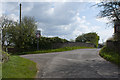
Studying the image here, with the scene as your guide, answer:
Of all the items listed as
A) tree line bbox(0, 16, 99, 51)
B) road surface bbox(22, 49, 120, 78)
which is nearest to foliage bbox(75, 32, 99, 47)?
tree line bbox(0, 16, 99, 51)

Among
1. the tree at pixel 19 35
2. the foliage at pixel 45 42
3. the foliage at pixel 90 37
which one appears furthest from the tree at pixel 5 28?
the foliage at pixel 90 37

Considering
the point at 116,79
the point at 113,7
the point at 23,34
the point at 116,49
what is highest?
the point at 113,7

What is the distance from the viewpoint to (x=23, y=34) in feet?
85.1

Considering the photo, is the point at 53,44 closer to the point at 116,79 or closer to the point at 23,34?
the point at 23,34

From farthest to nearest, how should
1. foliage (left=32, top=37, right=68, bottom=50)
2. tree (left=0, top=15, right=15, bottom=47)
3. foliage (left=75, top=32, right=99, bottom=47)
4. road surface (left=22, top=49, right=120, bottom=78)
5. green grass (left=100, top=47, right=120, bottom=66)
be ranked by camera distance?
foliage (left=75, top=32, right=99, bottom=47)
foliage (left=32, top=37, right=68, bottom=50)
tree (left=0, top=15, right=15, bottom=47)
green grass (left=100, top=47, right=120, bottom=66)
road surface (left=22, top=49, right=120, bottom=78)

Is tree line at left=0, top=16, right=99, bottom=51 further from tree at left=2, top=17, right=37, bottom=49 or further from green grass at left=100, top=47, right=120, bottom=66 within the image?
green grass at left=100, top=47, right=120, bottom=66

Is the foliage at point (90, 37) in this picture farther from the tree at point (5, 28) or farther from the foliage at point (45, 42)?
the tree at point (5, 28)

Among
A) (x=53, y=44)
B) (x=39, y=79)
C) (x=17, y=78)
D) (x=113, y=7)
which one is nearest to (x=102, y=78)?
(x=39, y=79)

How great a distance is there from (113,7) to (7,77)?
1139 cm

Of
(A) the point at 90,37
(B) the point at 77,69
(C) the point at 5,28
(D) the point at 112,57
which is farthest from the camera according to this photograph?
(A) the point at 90,37

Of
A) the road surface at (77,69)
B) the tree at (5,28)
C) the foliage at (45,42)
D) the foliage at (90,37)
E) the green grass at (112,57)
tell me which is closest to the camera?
the road surface at (77,69)

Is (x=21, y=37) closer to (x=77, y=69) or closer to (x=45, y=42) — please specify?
(x=45, y=42)

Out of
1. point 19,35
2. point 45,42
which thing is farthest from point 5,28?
point 45,42

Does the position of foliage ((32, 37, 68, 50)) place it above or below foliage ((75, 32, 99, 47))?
below
